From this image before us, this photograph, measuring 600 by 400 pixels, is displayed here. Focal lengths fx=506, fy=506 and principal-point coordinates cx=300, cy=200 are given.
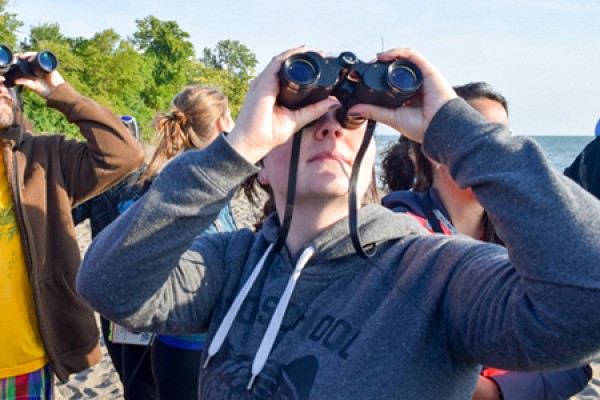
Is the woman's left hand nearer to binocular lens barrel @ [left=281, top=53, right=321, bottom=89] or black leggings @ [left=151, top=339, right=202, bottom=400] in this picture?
binocular lens barrel @ [left=281, top=53, right=321, bottom=89]

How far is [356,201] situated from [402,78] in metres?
0.34

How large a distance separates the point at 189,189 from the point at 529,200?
0.76m

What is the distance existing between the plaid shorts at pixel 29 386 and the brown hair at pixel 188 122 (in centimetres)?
127

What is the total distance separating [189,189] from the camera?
48.8 inches

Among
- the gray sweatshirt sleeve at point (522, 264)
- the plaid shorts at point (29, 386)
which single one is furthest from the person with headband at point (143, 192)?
the gray sweatshirt sleeve at point (522, 264)

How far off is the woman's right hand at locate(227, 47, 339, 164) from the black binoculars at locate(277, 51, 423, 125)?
20 mm

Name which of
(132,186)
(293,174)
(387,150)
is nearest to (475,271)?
(293,174)

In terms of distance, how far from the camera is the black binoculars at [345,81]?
1.30 m

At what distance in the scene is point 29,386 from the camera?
7.79 ft

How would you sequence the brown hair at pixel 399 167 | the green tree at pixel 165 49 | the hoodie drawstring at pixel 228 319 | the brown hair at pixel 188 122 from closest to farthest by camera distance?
the hoodie drawstring at pixel 228 319
the brown hair at pixel 399 167
the brown hair at pixel 188 122
the green tree at pixel 165 49

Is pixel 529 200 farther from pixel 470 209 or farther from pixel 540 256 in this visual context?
pixel 470 209

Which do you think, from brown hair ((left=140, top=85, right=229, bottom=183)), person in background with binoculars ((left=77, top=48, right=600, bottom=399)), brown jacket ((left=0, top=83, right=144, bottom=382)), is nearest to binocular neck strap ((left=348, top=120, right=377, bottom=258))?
person in background with binoculars ((left=77, top=48, right=600, bottom=399))

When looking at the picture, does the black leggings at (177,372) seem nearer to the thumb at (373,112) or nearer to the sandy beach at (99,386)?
the sandy beach at (99,386)

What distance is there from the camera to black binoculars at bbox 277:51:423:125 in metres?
1.30
